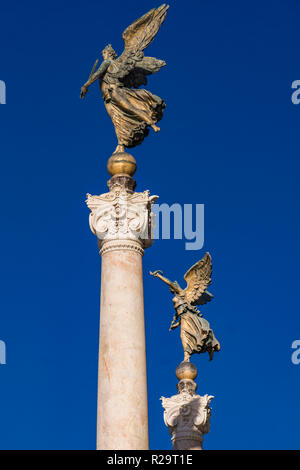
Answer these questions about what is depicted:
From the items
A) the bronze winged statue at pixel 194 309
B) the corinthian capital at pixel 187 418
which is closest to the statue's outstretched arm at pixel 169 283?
the bronze winged statue at pixel 194 309

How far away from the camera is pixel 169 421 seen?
2989cm

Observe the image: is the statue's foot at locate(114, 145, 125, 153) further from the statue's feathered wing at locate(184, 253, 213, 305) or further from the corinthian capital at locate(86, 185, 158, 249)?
the statue's feathered wing at locate(184, 253, 213, 305)

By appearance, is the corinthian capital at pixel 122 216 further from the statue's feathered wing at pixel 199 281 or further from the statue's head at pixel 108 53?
the statue's feathered wing at pixel 199 281

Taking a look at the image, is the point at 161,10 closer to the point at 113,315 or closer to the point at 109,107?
the point at 109,107

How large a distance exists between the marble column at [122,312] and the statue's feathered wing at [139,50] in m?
2.83

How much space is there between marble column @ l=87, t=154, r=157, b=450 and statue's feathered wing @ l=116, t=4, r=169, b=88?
2.83 meters

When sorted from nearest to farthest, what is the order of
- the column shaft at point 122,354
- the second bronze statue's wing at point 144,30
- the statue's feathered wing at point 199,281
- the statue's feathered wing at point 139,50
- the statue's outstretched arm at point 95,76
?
the column shaft at point 122,354 < the statue's outstretched arm at point 95,76 < the statue's feathered wing at point 139,50 < the second bronze statue's wing at point 144,30 < the statue's feathered wing at point 199,281

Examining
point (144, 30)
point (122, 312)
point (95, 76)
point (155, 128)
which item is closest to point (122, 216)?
point (122, 312)

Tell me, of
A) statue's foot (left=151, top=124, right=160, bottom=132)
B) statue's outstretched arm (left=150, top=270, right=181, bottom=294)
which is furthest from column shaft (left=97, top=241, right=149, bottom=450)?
statue's outstretched arm (left=150, top=270, right=181, bottom=294)

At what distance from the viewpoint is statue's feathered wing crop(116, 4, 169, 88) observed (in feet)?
80.5

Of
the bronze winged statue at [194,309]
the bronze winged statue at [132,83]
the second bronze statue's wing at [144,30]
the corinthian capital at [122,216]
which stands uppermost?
the second bronze statue's wing at [144,30]

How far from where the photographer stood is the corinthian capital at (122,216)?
855 inches
